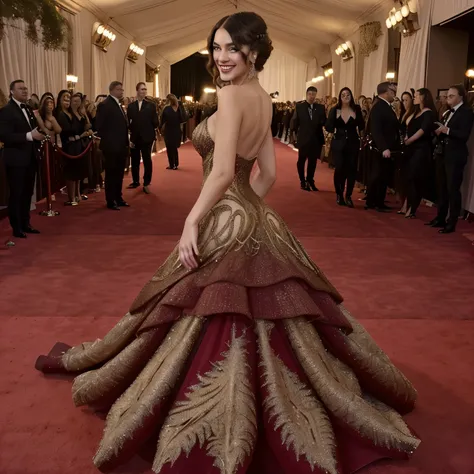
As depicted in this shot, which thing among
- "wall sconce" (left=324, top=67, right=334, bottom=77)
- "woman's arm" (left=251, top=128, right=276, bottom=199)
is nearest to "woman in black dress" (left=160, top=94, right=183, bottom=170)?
"wall sconce" (left=324, top=67, right=334, bottom=77)

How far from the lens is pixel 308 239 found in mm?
6496

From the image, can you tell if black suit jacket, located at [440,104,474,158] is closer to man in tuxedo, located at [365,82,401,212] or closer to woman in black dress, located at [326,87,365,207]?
man in tuxedo, located at [365,82,401,212]

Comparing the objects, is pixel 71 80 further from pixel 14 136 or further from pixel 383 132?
pixel 383 132

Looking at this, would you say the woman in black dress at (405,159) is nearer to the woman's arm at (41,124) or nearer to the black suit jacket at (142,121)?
the black suit jacket at (142,121)

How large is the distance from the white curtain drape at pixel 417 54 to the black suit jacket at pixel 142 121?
463 cm

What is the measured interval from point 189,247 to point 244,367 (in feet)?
1.50

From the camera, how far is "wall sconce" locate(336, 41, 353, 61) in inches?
655

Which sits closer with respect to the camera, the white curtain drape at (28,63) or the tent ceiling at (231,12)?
the white curtain drape at (28,63)

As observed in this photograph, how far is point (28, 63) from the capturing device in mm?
9414

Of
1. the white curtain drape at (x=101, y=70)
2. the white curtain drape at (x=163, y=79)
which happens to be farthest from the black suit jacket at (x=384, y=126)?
the white curtain drape at (x=163, y=79)

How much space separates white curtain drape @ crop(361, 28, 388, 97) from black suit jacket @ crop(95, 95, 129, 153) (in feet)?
24.3

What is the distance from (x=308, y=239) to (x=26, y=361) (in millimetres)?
3735

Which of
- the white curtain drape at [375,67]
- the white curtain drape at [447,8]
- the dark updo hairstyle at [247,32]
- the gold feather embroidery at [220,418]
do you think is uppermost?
the white curtain drape at [447,8]

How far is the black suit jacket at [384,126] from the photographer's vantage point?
7.69 meters
